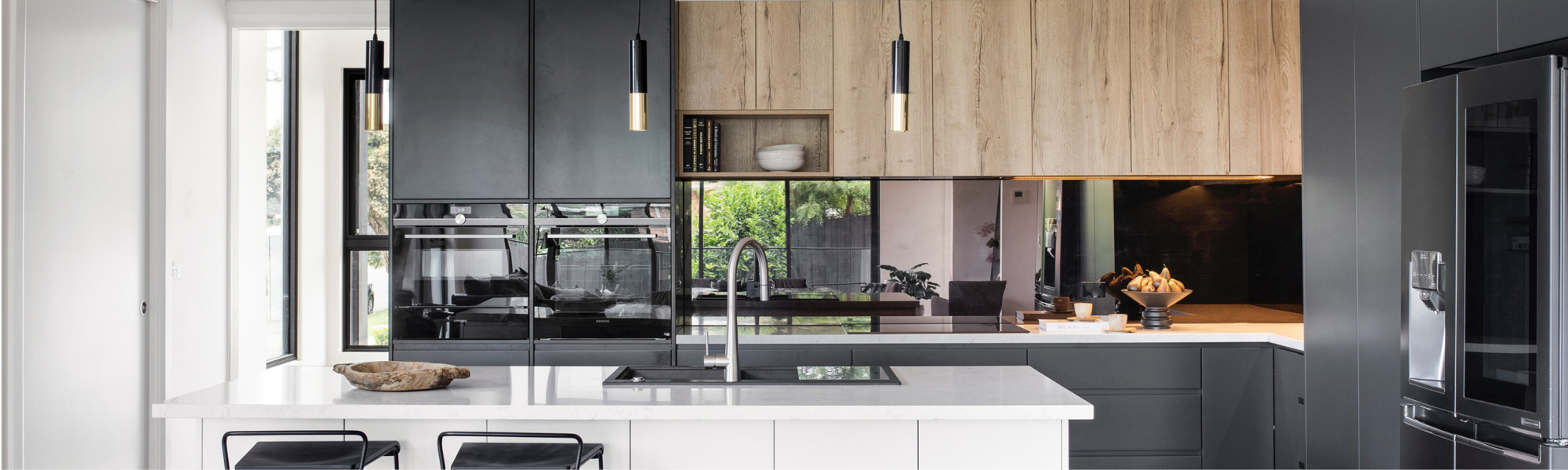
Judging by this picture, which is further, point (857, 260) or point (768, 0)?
point (857, 260)

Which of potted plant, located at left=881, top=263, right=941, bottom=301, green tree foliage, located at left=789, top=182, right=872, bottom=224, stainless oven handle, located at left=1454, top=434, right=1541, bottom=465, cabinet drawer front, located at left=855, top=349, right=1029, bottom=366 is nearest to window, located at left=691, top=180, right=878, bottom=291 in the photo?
green tree foliage, located at left=789, top=182, right=872, bottom=224

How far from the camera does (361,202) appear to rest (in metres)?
4.74

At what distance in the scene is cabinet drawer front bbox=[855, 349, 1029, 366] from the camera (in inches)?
131

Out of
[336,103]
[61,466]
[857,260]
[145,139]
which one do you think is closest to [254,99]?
[336,103]

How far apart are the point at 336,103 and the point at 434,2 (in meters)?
1.79

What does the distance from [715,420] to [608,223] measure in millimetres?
1543

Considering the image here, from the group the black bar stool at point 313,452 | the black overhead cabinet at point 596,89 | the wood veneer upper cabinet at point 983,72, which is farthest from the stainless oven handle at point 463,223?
the wood veneer upper cabinet at point 983,72

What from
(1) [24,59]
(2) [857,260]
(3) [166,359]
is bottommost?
(3) [166,359]

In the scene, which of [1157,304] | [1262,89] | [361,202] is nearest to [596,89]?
[361,202]

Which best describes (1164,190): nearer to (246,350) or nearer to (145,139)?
(145,139)

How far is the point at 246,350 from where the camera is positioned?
436cm

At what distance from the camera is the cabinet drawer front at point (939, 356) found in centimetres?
334

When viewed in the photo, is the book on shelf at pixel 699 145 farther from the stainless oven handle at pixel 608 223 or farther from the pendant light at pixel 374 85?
the pendant light at pixel 374 85

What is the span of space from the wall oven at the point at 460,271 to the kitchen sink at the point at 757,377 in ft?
4.00
